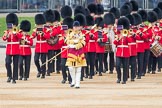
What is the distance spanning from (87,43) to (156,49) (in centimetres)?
223

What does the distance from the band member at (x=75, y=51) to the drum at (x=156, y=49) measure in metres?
3.80

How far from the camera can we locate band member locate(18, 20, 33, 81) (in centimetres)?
2141

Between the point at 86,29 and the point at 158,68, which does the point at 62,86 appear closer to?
the point at 86,29

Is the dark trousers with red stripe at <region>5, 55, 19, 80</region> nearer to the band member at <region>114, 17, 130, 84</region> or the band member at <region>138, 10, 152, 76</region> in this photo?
the band member at <region>114, 17, 130, 84</region>

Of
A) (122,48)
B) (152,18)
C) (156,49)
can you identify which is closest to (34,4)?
(152,18)

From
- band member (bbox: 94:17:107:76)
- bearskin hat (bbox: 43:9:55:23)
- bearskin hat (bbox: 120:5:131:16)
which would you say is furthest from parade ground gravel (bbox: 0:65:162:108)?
bearskin hat (bbox: 120:5:131:16)

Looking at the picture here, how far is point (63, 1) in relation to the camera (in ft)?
147

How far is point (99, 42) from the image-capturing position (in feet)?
73.9

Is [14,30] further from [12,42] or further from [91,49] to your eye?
[91,49]

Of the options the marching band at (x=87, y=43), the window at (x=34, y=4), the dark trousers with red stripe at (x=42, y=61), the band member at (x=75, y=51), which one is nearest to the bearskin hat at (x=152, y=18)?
the marching band at (x=87, y=43)

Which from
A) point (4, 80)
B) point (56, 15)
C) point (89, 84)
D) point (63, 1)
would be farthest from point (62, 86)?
point (63, 1)

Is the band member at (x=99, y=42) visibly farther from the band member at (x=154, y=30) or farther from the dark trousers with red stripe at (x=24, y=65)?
the dark trousers with red stripe at (x=24, y=65)

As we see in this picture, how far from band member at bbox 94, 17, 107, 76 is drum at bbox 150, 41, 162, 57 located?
4.38 ft

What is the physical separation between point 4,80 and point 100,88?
3083 millimetres
